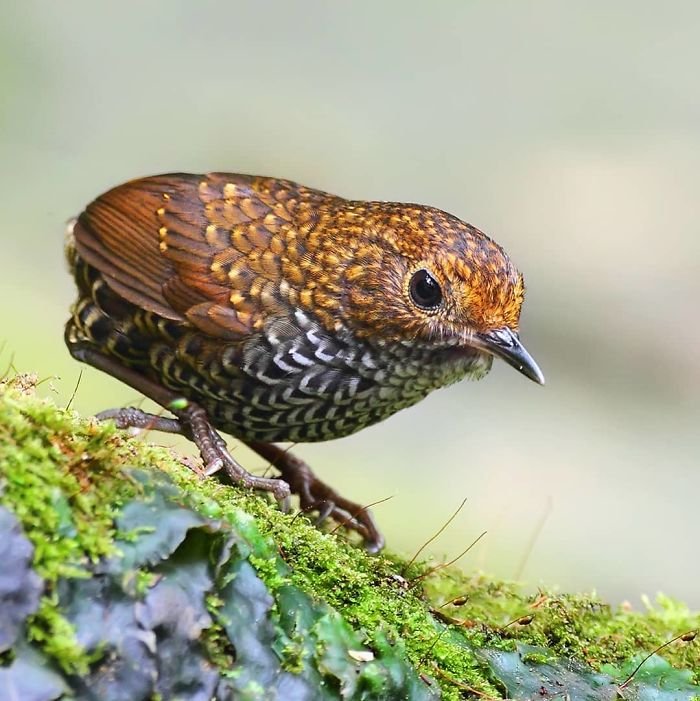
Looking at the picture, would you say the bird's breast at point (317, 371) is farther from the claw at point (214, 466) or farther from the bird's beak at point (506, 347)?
the claw at point (214, 466)

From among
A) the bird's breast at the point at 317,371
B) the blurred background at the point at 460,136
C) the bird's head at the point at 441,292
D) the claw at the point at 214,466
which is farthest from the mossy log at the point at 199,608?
the blurred background at the point at 460,136

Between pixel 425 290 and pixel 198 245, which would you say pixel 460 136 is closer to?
pixel 198 245

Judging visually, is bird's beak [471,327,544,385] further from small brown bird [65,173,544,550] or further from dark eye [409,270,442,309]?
dark eye [409,270,442,309]

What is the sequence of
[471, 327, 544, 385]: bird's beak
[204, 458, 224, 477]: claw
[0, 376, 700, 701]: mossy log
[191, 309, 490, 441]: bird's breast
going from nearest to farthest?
[0, 376, 700, 701]: mossy log
[204, 458, 224, 477]: claw
[471, 327, 544, 385]: bird's beak
[191, 309, 490, 441]: bird's breast

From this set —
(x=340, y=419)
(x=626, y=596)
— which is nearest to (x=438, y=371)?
(x=340, y=419)

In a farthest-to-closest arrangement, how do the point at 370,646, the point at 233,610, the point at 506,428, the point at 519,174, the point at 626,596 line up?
the point at 519,174 → the point at 506,428 → the point at 626,596 → the point at 370,646 → the point at 233,610

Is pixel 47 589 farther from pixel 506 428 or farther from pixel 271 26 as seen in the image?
pixel 271 26

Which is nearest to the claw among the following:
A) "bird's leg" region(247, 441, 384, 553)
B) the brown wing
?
the brown wing

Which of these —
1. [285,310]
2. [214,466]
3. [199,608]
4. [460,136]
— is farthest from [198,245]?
[460,136]
